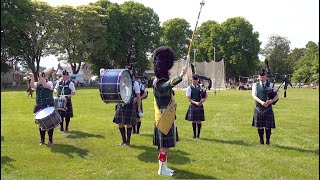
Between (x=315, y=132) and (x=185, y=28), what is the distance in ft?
178

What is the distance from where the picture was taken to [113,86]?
7.36m

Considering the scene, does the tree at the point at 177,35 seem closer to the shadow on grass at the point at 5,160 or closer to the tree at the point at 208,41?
the tree at the point at 208,41

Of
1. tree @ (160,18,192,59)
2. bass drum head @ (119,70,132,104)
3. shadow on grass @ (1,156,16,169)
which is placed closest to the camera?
shadow on grass @ (1,156,16,169)

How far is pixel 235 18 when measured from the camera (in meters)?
61.3

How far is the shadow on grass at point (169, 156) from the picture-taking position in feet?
24.8

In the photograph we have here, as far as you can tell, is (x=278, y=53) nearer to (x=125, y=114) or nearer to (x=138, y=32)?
(x=138, y=32)

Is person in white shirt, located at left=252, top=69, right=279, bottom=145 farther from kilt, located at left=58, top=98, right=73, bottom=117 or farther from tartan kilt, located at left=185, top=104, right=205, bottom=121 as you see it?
kilt, located at left=58, top=98, right=73, bottom=117

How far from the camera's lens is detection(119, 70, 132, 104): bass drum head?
751 centimetres

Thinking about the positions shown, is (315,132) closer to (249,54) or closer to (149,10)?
(149,10)

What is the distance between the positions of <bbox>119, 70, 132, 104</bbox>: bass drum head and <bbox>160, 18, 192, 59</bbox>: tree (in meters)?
55.2

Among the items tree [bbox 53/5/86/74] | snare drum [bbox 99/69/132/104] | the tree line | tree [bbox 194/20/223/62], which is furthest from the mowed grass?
tree [bbox 194/20/223/62]

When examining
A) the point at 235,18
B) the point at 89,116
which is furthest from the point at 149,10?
the point at 89,116

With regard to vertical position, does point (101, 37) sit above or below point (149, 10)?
below

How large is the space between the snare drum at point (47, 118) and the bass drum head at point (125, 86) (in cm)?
173
